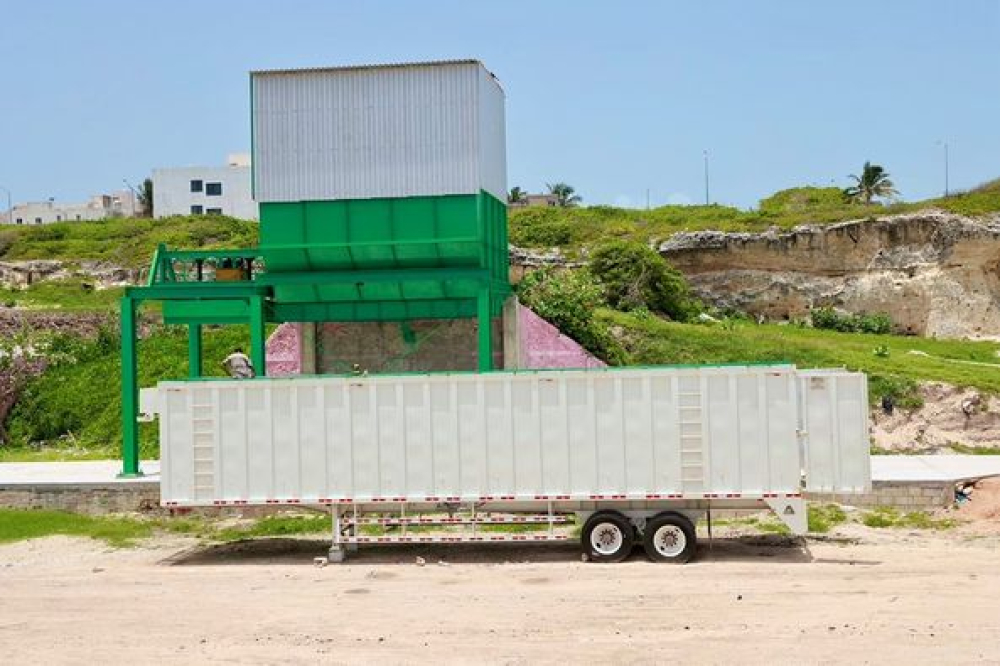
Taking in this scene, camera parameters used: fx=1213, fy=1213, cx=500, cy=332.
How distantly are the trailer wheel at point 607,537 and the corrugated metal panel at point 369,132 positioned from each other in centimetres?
1000

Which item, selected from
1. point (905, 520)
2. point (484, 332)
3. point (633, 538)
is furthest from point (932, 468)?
point (484, 332)

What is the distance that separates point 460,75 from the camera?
89.3ft

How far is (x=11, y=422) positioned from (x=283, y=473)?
19606 millimetres

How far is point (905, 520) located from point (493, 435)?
28.0ft

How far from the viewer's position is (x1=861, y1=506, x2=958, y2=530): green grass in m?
22.4

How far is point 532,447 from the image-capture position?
64.9ft

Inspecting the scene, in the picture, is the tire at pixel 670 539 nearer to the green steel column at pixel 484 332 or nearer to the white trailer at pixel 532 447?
the white trailer at pixel 532 447

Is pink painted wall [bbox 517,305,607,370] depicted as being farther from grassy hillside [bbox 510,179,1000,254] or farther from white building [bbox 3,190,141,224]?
white building [bbox 3,190,141,224]

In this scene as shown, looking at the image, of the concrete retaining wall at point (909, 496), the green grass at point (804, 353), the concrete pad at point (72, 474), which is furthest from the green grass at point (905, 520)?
the concrete pad at point (72, 474)

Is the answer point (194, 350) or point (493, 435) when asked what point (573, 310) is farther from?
point (493, 435)

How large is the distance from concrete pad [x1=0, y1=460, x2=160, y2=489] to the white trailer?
6179mm

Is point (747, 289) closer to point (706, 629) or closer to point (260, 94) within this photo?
point (260, 94)

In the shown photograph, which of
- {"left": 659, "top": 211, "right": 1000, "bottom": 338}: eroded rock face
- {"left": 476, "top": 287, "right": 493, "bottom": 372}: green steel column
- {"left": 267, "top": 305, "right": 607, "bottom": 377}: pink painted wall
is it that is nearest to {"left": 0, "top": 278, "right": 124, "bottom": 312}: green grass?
{"left": 267, "top": 305, "right": 607, "bottom": 377}: pink painted wall

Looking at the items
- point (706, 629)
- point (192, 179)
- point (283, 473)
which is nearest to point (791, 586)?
point (706, 629)
